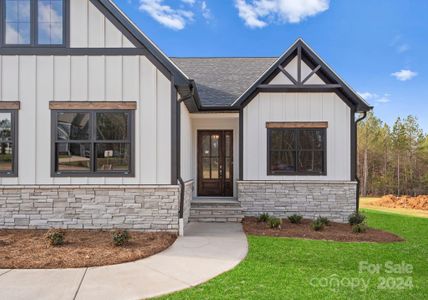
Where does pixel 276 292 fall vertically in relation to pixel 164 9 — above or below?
below

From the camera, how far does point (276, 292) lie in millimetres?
3986

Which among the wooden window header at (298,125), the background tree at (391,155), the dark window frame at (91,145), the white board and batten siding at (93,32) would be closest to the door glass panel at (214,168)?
the wooden window header at (298,125)

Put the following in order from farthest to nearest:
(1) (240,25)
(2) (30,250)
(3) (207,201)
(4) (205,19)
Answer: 1. (1) (240,25)
2. (4) (205,19)
3. (3) (207,201)
4. (2) (30,250)

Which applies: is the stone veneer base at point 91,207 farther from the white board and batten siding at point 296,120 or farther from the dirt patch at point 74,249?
the white board and batten siding at point 296,120

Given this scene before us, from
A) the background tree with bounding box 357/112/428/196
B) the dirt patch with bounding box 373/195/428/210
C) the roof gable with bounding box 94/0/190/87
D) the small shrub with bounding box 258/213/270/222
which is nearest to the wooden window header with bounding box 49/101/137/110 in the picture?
the roof gable with bounding box 94/0/190/87

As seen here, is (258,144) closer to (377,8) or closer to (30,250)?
(30,250)

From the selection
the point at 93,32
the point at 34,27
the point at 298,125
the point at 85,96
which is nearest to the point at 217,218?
the point at 298,125

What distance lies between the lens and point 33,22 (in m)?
7.22

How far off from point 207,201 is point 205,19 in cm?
1315

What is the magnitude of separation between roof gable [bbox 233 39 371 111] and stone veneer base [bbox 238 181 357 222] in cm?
274

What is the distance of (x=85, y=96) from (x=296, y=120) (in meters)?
6.29

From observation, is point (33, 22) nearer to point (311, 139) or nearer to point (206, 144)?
point (206, 144)

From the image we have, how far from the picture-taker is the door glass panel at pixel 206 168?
35.5 ft

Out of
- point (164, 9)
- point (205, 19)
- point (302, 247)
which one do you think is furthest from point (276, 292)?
point (205, 19)
